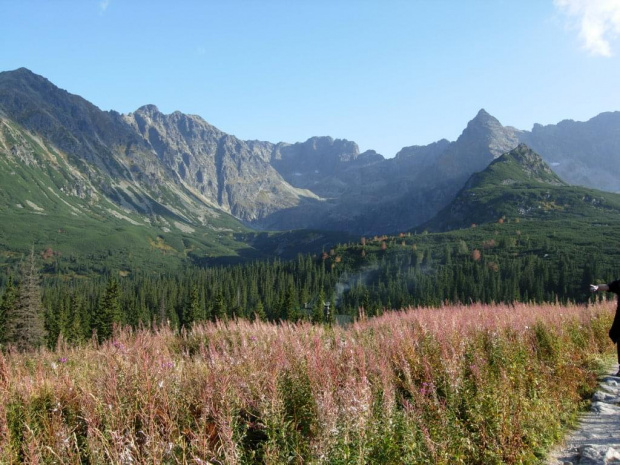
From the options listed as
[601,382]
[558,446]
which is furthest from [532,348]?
[558,446]

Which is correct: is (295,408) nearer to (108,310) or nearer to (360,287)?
(108,310)

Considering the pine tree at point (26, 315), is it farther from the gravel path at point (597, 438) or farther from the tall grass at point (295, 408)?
the gravel path at point (597, 438)

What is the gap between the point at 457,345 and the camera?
884 cm

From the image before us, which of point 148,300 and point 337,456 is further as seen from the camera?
point 148,300

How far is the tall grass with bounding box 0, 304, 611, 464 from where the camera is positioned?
4312 mm

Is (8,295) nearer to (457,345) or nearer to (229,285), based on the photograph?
(457,345)

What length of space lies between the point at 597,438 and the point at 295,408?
5.80 metres

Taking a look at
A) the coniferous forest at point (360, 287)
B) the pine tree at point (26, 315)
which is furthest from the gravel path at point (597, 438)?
the coniferous forest at point (360, 287)

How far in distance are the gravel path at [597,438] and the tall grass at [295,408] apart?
283 mm

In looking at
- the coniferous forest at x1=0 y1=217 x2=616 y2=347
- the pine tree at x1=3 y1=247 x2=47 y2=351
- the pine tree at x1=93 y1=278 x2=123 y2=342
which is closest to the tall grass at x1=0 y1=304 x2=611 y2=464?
the pine tree at x1=3 y1=247 x2=47 y2=351

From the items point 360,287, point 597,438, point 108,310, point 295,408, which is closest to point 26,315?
point 108,310

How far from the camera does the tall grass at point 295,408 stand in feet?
14.1

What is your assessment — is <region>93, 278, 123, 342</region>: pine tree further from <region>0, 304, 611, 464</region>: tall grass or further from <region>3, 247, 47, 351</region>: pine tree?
<region>0, 304, 611, 464</region>: tall grass

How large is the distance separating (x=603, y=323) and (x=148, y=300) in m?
134
